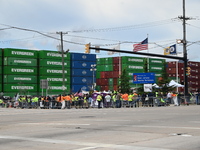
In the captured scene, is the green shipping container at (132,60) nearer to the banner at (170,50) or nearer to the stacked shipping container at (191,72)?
the stacked shipping container at (191,72)

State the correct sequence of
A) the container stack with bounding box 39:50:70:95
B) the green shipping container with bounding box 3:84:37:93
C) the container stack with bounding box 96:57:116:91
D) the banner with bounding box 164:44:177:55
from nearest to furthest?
the banner with bounding box 164:44:177:55 < the green shipping container with bounding box 3:84:37:93 < the container stack with bounding box 39:50:70:95 < the container stack with bounding box 96:57:116:91

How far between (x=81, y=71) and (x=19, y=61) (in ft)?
40.9

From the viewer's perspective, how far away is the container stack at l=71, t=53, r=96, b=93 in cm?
7038

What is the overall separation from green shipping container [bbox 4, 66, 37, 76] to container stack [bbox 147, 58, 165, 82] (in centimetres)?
3108

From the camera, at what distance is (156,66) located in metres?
89.0

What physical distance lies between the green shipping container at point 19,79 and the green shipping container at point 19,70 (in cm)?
55

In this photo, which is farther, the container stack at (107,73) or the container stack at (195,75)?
the container stack at (195,75)

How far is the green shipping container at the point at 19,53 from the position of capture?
63.0 meters

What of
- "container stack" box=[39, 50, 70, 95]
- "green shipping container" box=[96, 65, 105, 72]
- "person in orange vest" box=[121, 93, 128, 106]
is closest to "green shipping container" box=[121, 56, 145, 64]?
"green shipping container" box=[96, 65, 105, 72]

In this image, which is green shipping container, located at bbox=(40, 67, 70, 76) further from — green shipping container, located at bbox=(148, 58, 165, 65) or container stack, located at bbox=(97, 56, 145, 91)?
green shipping container, located at bbox=(148, 58, 165, 65)

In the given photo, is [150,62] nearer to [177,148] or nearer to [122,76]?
[122,76]

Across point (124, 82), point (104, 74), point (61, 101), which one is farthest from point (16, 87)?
point (61, 101)

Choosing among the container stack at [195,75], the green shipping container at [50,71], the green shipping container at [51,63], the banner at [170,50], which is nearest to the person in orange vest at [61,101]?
the banner at [170,50]

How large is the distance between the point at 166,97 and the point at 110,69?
1785 inches
